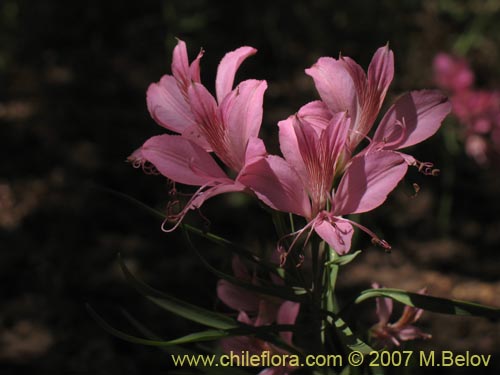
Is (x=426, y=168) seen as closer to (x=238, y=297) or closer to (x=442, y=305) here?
(x=442, y=305)

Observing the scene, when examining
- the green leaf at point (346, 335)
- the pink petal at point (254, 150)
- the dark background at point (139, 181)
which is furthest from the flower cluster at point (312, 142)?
the dark background at point (139, 181)

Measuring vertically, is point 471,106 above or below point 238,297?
below

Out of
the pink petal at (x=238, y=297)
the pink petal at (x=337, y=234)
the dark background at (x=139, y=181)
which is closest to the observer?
the pink petal at (x=337, y=234)

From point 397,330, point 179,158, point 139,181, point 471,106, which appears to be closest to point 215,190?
point 179,158

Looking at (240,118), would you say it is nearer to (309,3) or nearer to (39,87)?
(309,3)

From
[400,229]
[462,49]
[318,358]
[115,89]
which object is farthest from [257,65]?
[318,358]

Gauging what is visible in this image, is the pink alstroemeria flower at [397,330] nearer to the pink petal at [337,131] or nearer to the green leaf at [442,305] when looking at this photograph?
the green leaf at [442,305]
